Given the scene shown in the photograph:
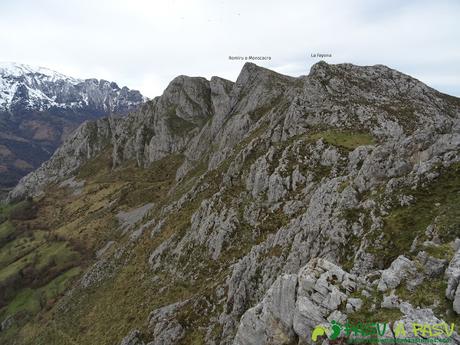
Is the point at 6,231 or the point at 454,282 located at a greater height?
the point at 454,282

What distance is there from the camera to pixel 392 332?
16.4 m

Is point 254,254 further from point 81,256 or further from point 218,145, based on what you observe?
point 81,256

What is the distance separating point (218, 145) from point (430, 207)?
10186cm

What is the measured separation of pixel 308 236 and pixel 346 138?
2755cm

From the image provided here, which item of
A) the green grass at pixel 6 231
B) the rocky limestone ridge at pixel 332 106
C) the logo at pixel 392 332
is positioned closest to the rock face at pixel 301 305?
the logo at pixel 392 332

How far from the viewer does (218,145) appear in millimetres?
127562

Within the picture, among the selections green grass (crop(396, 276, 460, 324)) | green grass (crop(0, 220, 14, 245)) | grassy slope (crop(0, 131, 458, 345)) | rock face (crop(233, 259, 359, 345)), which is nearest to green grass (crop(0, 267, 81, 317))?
grassy slope (crop(0, 131, 458, 345))

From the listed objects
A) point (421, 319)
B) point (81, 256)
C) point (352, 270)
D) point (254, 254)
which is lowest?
point (81, 256)

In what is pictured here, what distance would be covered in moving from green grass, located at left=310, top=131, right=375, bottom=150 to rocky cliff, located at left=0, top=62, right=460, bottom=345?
0.37 m

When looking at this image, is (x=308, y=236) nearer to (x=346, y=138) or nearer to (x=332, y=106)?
(x=346, y=138)

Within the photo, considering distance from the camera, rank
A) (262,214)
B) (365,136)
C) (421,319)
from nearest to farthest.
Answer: (421,319), (262,214), (365,136)

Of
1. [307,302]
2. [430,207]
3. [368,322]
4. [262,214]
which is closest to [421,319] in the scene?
[368,322]

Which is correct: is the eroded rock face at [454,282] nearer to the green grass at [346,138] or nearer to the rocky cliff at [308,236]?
the rocky cliff at [308,236]

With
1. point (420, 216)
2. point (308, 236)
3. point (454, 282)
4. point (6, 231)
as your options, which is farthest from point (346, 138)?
point (6, 231)
